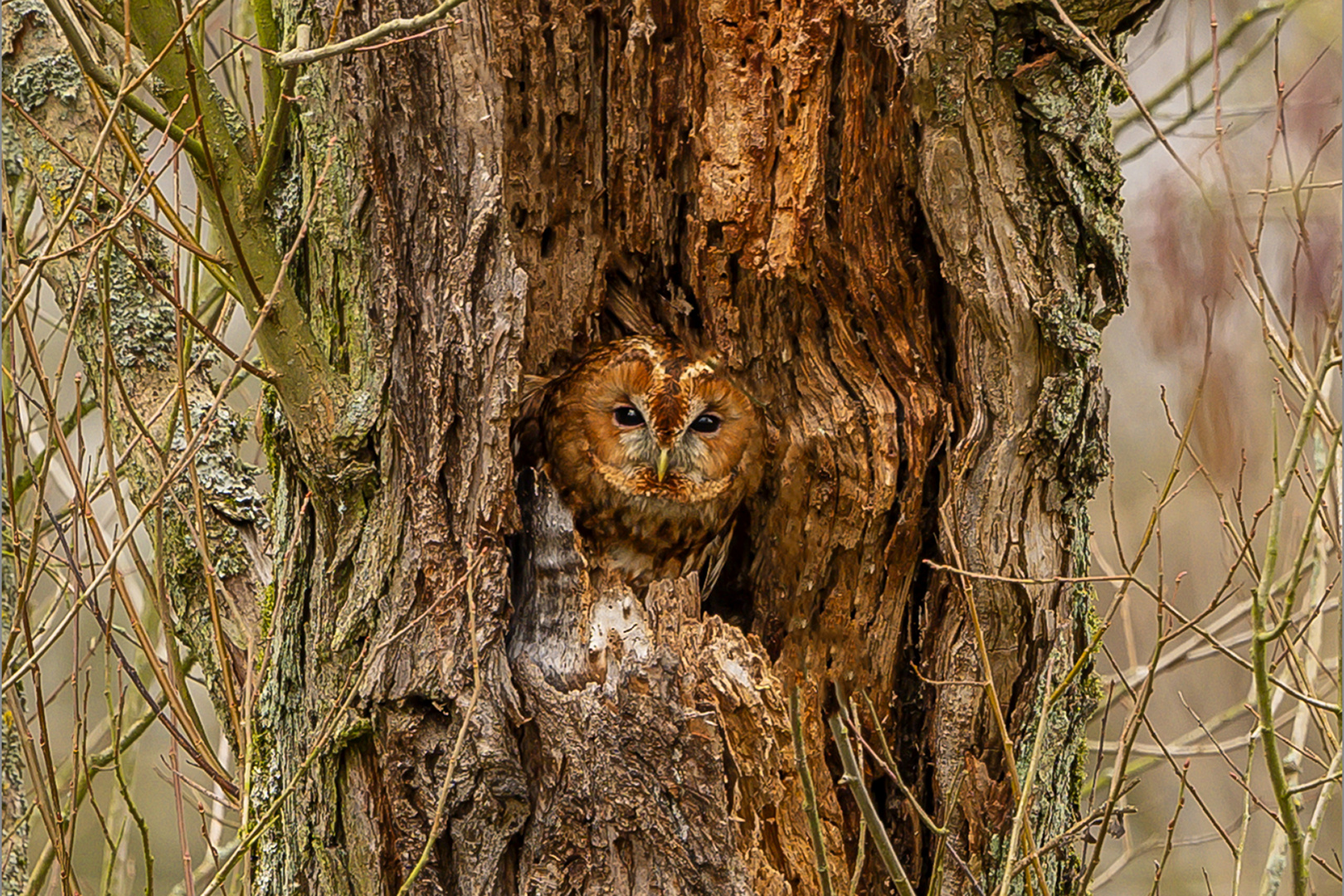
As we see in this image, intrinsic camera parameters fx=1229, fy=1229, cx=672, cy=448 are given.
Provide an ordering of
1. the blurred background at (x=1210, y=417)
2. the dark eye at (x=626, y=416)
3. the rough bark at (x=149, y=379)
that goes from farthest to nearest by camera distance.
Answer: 1. the dark eye at (x=626, y=416)
2. the rough bark at (x=149, y=379)
3. the blurred background at (x=1210, y=417)

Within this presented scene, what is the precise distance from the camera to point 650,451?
3.02 meters

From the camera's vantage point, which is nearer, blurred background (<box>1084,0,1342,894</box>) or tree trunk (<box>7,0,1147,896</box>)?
tree trunk (<box>7,0,1147,896</box>)

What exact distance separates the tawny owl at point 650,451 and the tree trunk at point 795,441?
0.81 feet

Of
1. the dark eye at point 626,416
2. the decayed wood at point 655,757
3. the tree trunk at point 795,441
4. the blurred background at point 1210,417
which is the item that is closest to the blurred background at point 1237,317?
the blurred background at point 1210,417

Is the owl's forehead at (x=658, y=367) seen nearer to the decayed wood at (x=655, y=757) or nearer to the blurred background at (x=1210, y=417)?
the decayed wood at (x=655, y=757)

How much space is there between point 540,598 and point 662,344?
0.70 meters

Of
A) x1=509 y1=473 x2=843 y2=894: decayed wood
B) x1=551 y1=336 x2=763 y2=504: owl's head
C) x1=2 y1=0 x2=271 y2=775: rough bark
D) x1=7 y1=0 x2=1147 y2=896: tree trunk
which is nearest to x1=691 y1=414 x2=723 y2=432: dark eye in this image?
x1=551 y1=336 x2=763 y2=504: owl's head

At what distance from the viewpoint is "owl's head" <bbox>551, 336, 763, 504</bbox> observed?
2865 mm

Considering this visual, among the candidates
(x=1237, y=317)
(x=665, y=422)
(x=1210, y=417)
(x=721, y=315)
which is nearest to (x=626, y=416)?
(x=665, y=422)

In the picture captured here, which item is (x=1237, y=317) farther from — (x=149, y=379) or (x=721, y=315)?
(x=149, y=379)

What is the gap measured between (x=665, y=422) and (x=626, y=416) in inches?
4.3

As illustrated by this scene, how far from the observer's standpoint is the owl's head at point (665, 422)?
9.40 ft

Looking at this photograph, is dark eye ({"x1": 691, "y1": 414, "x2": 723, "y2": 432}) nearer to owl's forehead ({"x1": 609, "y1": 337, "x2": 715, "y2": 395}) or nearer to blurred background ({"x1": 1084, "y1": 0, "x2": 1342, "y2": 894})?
owl's forehead ({"x1": 609, "y1": 337, "x2": 715, "y2": 395})

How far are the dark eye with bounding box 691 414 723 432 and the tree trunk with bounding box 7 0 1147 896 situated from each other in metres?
0.35
